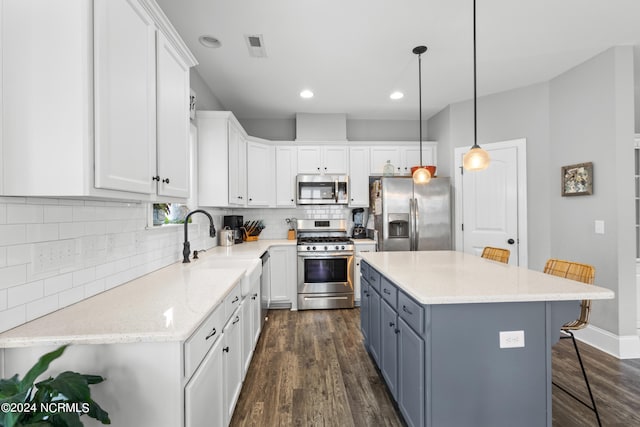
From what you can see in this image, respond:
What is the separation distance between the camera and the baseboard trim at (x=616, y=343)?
2.67 m

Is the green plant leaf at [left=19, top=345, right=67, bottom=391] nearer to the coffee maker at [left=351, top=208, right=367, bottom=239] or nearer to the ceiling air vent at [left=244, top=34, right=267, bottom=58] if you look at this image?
the ceiling air vent at [left=244, top=34, right=267, bottom=58]

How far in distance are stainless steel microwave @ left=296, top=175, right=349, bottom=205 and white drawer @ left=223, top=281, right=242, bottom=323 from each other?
2.45 m

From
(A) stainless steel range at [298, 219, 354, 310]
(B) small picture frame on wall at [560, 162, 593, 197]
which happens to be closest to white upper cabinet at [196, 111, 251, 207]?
(A) stainless steel range at [298, 219, 354, 310]

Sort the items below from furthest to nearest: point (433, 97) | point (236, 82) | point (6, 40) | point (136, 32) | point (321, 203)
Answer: point (321, 203) < point (433, 97) < point (236, 82) < point (136, 32) < point (6, 40)

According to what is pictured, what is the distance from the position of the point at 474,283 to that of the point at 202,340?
1428 millimetres

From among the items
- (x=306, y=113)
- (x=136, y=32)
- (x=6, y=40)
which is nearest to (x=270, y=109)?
(x=306, y=113)

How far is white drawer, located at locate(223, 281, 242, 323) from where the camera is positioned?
1.64m

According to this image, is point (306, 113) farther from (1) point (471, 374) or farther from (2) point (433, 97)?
(1) point (471, 374)

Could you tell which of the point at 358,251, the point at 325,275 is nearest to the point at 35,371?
the point at 325,275

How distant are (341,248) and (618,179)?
9.53ft

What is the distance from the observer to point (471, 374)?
1.47m

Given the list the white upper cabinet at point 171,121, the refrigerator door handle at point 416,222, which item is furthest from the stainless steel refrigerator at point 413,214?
the white upper cabinet at point 171,121

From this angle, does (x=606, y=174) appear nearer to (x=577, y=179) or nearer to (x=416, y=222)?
(x=577, y=179)

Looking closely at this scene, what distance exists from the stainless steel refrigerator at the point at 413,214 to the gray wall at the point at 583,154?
0.89m
